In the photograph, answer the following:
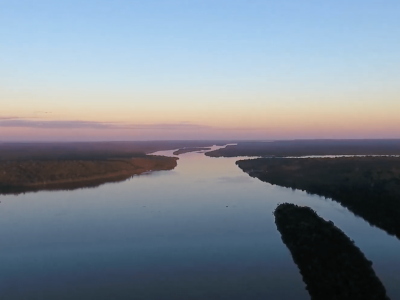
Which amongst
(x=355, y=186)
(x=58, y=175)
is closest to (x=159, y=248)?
(x=355, y=186)

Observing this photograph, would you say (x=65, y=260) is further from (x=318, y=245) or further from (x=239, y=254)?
(x=318, y=245)

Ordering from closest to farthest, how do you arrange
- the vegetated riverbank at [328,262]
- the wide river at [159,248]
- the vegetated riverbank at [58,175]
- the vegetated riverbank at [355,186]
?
the vegetated riverbank at [328,262]
the wide river at [159,248]
the vegetated riverbank at [355,186]
the vegetated riverbank at [58,175]

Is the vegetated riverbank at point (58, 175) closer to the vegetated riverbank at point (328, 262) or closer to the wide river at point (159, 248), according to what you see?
the wide river at point (159, 248)

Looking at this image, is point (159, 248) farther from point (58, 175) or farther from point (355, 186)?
point (58, 175)

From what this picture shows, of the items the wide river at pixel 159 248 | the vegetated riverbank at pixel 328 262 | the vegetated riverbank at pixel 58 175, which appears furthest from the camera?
the vegetated riverbank at pixel 58 175

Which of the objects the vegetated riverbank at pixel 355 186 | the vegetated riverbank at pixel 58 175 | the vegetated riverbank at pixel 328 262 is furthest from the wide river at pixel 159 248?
the vegetated riverbank at pixel 58 175

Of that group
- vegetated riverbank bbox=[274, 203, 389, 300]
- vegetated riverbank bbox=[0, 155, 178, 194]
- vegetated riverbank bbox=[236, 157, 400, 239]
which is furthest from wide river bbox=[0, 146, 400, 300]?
vegetated riverbank bbox=[0, 155, 178, 194]
